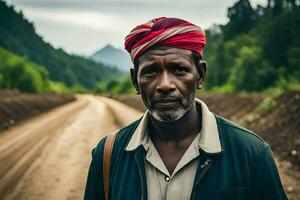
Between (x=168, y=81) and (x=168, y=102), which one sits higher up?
(x=168, y=81)

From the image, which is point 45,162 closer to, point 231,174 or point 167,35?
point 167,35

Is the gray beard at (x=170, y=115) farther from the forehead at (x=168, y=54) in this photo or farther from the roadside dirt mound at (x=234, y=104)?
the roadside dirt mound at (x=234, y=104)

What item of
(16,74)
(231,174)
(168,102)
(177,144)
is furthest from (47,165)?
(16,74)

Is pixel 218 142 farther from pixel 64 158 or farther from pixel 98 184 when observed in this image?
pixel 64 158

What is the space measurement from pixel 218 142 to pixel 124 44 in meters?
0.78

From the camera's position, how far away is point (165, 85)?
242 centimetres

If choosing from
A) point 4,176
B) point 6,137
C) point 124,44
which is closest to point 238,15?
point 6,137

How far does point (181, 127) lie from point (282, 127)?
11792 mm

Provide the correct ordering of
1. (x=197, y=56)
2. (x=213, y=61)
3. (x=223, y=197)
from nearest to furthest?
1. (x=223, y=197)
2. (x=197, y=56)
3. (x=213, y=61)

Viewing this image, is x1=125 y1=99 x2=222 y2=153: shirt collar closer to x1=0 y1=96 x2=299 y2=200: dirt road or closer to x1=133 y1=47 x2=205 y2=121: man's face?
x1=133 y1=47 x2=205 y2=121: man's face

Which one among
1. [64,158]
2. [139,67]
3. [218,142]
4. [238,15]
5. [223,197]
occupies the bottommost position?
[64,158]

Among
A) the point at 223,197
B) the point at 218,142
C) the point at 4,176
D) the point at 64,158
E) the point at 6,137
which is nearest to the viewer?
the point at 223,197

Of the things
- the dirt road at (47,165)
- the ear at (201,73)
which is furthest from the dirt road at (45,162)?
the ear at (201,73)

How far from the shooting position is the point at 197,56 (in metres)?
2.49
